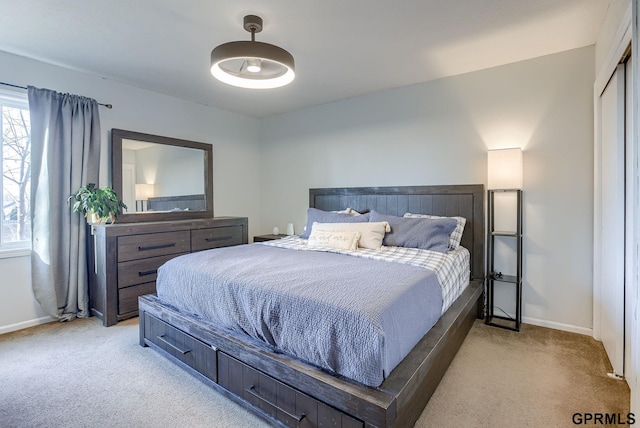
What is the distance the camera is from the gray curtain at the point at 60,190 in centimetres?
287

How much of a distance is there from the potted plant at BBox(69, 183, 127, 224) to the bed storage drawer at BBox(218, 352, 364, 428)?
2.08 meters

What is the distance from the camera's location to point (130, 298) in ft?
10.1

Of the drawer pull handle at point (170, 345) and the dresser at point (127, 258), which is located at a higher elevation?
the dresser at point (127, 258)

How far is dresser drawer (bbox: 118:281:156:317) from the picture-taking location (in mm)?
3008

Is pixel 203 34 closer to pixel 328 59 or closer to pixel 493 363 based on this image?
pixel 328 59

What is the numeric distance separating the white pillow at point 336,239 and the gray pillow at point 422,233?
360 mm

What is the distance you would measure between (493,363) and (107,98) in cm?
434

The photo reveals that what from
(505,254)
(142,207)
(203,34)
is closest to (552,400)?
(505,254)

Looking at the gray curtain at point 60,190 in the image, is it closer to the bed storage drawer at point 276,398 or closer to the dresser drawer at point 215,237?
the dresser drawer at point 215,237

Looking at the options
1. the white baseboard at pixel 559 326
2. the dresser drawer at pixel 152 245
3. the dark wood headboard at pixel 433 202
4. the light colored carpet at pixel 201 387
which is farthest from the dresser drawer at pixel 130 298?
the white baseboard at pixel 559 326

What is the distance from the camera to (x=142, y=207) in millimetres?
3588

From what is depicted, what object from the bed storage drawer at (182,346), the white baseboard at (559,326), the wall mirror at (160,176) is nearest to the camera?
the bed storage drawer at (182,346)

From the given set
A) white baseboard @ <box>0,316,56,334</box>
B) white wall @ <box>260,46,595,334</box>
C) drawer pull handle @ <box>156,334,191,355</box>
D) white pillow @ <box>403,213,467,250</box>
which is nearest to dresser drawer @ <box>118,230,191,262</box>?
white baseboard @ <box>0,316,56,334</box>

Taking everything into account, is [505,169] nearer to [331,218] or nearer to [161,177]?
[331,218]
